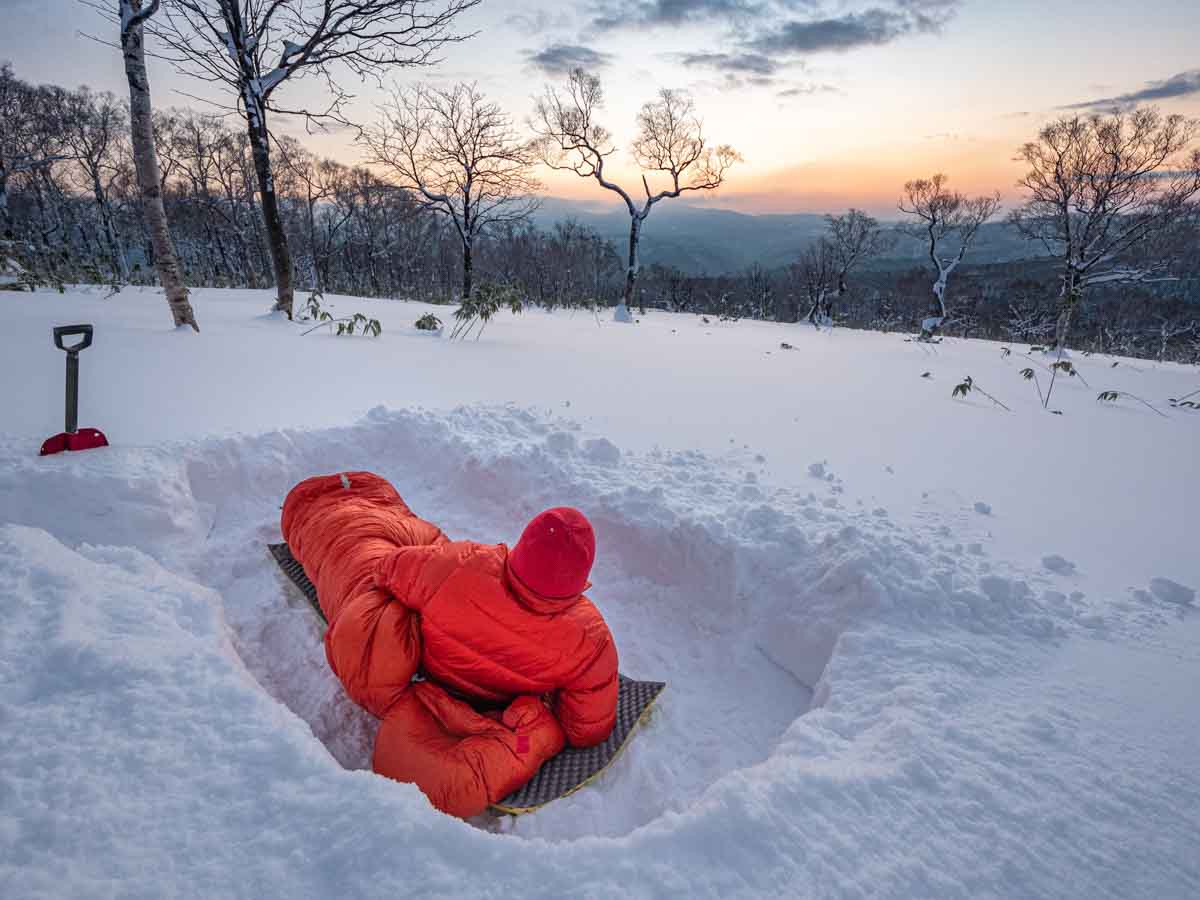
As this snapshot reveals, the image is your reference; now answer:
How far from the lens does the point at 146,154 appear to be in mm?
5742

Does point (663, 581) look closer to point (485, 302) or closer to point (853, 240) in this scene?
point (485, 302)

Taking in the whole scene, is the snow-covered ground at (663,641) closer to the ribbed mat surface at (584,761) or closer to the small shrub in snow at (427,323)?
the ribbed mat surface at (584,761)

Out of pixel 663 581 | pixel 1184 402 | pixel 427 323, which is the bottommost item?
pixel 663 581

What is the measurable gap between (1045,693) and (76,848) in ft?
8.58

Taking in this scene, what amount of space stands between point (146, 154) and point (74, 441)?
15.6ft

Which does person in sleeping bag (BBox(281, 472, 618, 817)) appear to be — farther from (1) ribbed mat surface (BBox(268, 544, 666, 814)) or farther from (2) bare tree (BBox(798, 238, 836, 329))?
(2) bare tree (BBox(798, 238, 836, 329))

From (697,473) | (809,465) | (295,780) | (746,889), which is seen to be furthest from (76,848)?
(809,465)

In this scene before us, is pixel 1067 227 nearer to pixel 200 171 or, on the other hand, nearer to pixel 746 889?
pixel 746 889

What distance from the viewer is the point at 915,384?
7.23m

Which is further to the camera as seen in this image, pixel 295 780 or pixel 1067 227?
pixel 1067 227

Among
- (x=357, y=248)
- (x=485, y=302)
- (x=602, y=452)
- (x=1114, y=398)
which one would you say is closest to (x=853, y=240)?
(x=1114, y=398)

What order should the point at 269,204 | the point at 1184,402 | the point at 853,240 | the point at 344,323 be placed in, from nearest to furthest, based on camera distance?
the point at 1184,402
the point at 269,204
the point at 344,323
the point at 853,240

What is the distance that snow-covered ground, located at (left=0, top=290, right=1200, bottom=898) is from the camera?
1.16m

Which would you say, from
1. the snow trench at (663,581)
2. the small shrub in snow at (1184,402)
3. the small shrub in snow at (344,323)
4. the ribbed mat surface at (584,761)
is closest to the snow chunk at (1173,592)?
the snow trench at (663,581)
